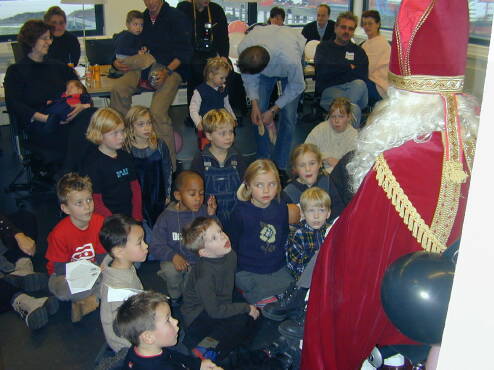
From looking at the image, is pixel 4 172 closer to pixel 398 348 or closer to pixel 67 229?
pixel 67 229

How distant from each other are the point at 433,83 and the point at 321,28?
729 cm

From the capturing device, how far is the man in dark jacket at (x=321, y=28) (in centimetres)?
866

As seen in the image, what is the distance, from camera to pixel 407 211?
1.78 m

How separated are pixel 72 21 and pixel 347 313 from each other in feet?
24.7

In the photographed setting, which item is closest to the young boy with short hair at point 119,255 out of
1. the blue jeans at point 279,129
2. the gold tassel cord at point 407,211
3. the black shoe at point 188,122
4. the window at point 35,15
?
the gold tassel cord at point 407,211

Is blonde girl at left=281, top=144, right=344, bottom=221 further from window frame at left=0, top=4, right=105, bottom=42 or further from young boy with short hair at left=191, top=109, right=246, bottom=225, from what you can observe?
window frame at left=0, top=4, right=105, bottom=42

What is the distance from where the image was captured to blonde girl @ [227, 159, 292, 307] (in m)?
3.63

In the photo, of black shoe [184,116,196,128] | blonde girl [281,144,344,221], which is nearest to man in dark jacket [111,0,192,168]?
black shoe [184,116,196,128]

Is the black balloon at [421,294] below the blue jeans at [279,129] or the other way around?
the other way around

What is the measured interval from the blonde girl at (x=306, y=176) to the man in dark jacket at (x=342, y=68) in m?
2.98

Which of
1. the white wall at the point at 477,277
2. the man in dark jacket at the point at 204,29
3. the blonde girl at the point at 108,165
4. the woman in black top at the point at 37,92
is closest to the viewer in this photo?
the white wall at the point at 477,277

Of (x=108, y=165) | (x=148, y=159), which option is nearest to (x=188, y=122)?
(x=148, y=159)

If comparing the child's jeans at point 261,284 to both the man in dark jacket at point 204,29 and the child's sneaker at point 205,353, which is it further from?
the man in dark jacket at point 204,29

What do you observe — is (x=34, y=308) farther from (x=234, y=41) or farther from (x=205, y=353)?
(x=234, y=41)
